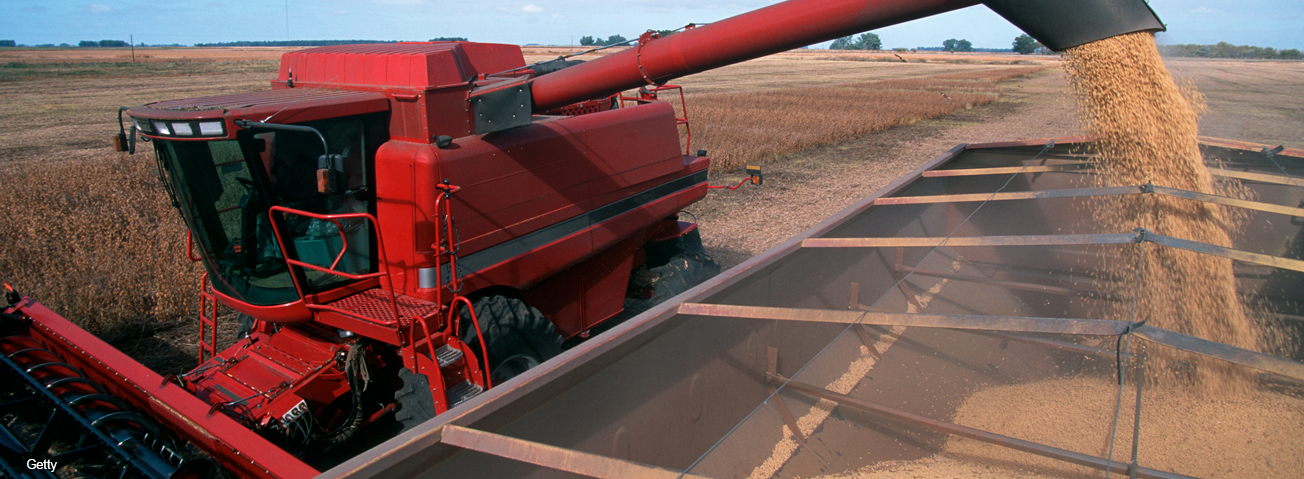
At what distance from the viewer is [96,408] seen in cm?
307

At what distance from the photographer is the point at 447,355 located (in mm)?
3131

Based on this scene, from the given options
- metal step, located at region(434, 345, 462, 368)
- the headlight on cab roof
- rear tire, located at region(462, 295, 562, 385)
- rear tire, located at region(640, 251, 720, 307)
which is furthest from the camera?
rear tire, located at region(640, 251, 720, 307)

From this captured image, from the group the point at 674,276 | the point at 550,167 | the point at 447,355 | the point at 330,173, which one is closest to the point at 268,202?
the point at 330,173

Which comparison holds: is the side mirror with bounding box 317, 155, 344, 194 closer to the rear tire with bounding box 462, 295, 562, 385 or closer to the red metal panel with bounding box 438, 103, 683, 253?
the red metal panel with bounding box 438, 103, 683, 253

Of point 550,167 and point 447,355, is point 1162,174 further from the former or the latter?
point 447,355

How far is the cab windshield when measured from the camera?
3.00 meters

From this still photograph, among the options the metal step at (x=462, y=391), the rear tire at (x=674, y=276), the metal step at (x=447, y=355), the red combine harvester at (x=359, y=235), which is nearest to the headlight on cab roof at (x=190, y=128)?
the red combine harvester at (x=359, y=235)

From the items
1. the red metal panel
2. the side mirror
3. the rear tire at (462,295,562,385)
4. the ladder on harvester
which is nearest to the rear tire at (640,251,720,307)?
the red metal panel

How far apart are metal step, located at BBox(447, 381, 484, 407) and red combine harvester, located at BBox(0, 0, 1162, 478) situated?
0.03 ft

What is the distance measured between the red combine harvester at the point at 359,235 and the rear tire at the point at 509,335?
1cm

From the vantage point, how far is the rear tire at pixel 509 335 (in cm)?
328

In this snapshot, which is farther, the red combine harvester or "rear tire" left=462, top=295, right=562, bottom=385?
"rear tire" left=462, top=295, right=562, bottom=385

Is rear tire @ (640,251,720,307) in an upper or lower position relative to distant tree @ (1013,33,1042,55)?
lower

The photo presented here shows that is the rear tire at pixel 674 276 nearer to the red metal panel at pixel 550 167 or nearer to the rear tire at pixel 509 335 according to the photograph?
the red metal panel at pixel 550 167
